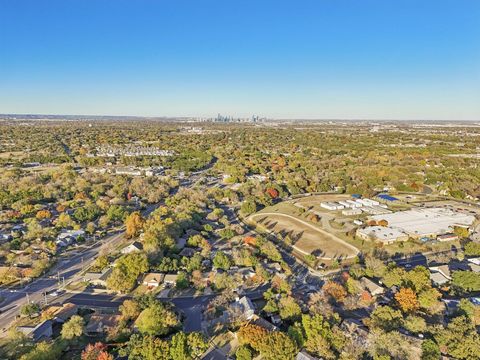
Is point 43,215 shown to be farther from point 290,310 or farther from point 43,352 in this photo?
point 290,310

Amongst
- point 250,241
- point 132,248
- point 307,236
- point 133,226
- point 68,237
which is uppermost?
point 133,226

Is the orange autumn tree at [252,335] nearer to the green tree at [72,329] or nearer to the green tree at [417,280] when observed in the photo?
the green tree at [72,329]

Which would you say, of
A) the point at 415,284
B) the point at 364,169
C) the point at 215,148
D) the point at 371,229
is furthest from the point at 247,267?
the point at 215,148

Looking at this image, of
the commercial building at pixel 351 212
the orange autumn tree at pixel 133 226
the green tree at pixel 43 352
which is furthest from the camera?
the commercial building at pixel 351 212

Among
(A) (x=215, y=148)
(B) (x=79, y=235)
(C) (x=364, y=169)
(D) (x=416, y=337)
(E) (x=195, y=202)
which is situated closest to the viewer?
(D) (x=416, y=337)

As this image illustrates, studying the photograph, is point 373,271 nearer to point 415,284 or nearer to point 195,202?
point 415,284

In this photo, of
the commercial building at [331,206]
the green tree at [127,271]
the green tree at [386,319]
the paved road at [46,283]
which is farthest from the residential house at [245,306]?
the commercial building at [331,206]

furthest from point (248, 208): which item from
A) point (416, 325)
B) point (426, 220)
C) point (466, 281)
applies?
point (416, 325)
